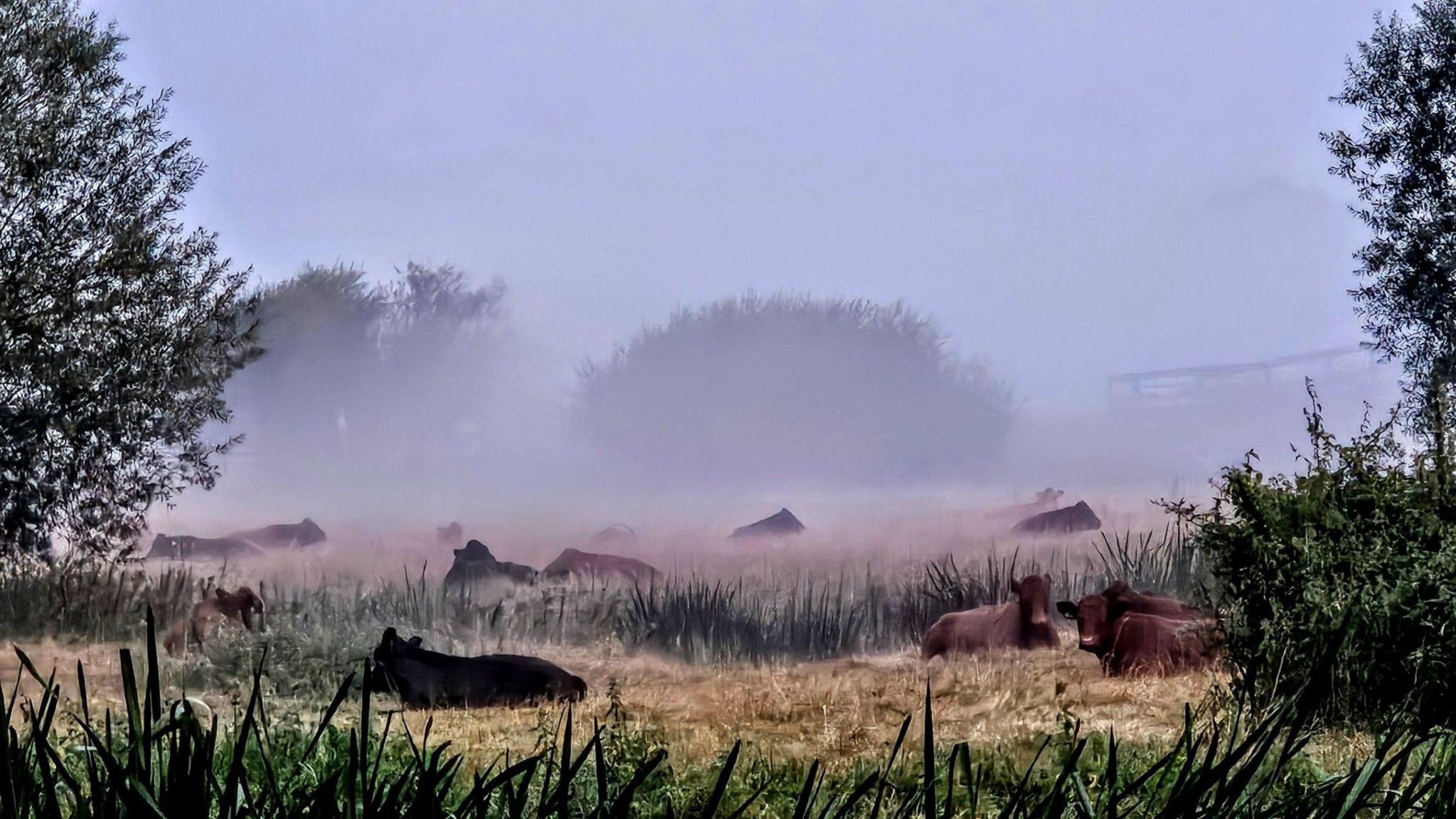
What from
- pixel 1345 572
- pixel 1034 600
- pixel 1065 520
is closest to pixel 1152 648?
pixel 1034 600

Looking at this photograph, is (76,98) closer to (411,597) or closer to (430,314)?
(411,597)

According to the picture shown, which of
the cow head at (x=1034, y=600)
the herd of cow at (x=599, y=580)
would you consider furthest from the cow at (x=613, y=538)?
the cow head at (x=1034, y=600)

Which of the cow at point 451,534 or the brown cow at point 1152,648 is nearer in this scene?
the brown cow at point 1152,648

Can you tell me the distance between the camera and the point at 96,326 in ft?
39.8

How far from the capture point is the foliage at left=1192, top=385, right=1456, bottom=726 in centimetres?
635

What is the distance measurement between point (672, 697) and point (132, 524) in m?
6.26

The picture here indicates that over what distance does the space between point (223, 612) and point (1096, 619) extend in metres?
6.27

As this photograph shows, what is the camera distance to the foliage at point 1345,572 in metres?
6.35

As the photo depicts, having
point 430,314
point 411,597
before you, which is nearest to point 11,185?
point 411,597

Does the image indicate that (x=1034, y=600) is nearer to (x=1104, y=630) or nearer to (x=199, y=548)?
(x=1104, y=630)

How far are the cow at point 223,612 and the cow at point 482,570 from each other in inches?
56.0

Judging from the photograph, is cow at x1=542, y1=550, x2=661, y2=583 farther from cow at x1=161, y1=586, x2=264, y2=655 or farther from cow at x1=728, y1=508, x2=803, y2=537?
cow at x1=161, y1=586, x2=264, y2=655

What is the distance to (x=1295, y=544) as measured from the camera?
21.8 ft

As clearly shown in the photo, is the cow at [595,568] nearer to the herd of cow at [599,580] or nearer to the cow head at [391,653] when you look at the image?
the herd of cow at [599,580]
